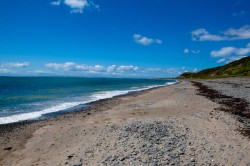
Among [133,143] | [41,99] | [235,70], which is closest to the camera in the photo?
[133,143]

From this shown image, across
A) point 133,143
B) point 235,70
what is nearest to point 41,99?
point 133,143

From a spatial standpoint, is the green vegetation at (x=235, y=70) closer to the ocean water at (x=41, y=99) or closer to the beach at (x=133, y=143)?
the ocean water at (x=41, y=99)

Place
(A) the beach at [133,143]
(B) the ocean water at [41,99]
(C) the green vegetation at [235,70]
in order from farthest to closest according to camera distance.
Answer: (C) the green vegetation at [235,70] < (B) the ocean water at [41,99] < (A) the beach at [133,143]

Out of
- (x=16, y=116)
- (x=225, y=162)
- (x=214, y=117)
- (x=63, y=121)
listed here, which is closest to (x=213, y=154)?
(x=225, y=162)

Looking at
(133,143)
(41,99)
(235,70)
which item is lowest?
(41,99)

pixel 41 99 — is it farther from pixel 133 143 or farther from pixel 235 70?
pixel 235 70

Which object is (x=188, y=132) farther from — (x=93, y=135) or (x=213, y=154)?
(x=93, y=135)

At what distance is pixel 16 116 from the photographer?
22125 mm

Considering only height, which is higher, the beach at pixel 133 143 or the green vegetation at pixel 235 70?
the green vegetation at pixel 235 70

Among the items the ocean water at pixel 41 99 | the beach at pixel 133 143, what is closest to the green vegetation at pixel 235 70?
the ocean water at pixel 41 99

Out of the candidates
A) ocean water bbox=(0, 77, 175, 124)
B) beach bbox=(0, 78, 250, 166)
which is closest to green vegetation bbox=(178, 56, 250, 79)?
ocean water bbox=(0, 77, 175, 124)

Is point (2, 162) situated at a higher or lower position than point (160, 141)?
lower

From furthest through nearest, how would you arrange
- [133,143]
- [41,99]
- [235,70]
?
1. [235,70]
2. [41,99]
3. [133,143]

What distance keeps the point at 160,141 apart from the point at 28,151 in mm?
7345
